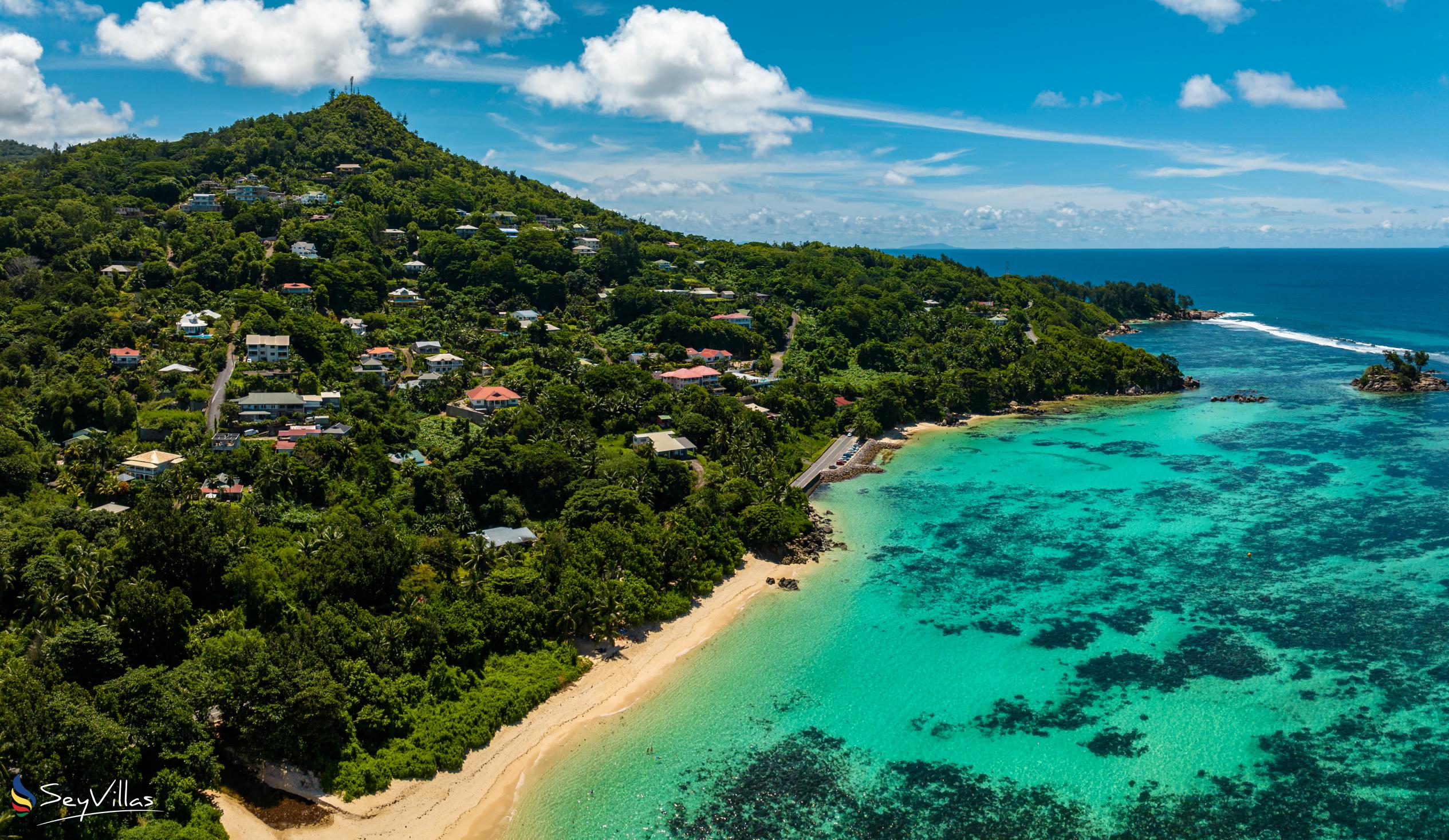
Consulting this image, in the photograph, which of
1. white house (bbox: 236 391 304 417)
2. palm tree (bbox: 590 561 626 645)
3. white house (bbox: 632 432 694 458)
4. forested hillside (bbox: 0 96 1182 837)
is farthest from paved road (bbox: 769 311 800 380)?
palm tree (bbox: 590 561 626 645)

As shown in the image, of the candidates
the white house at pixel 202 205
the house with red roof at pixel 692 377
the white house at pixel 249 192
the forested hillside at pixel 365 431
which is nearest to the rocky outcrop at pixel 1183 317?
the forested hillside at pixel 365 431

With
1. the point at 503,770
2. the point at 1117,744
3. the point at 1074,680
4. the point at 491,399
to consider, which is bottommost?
the point at 503,770

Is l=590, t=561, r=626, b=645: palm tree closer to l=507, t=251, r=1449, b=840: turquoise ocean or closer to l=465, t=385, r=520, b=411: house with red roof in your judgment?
l=507, t=251, r=1449, b=840: turquoise ocean

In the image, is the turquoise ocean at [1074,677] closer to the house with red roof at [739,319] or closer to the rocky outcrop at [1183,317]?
the house with red roof at [739,319]

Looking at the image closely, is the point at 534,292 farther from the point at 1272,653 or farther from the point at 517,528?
the point at 1272,653

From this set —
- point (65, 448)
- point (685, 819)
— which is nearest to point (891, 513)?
point (685, 819)

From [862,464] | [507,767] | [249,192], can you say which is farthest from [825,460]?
[249,192]

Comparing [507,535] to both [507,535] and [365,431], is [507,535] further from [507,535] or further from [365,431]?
[365,431]
